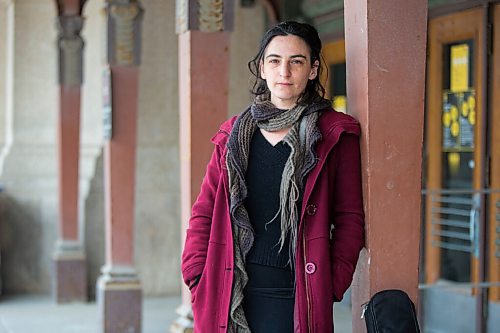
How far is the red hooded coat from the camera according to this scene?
3148 millimetres

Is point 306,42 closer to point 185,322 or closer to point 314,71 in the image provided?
point 314,71

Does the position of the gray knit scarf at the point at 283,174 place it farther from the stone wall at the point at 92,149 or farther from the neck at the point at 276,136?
the stone wall at the point at 92,149

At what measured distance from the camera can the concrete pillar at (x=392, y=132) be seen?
3.30 m

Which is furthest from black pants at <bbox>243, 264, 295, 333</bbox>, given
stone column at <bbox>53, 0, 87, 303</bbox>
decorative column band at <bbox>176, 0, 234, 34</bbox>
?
stone column at <bbox>53, 0, 87, 303</bbox>

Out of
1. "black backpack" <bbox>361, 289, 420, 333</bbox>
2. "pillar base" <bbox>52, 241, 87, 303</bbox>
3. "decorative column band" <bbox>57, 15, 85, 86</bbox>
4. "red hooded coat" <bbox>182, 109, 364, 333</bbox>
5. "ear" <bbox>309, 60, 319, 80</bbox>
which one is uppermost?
"decorative column band" <bbox>57, 15, 85, 86</bbox>

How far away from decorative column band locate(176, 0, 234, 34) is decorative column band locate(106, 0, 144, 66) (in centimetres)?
228

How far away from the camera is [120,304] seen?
8.05 meters

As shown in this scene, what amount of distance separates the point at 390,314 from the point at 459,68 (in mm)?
4563

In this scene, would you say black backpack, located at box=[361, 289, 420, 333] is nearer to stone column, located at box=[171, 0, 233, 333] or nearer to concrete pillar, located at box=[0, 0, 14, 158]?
stone column, located at box=[171, 0, 233, 333]

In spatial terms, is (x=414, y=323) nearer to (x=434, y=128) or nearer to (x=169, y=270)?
(x=434, y=128)

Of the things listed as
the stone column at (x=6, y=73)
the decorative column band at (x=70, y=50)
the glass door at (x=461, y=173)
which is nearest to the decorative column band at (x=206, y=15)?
the glass door at (x=461, y=173)

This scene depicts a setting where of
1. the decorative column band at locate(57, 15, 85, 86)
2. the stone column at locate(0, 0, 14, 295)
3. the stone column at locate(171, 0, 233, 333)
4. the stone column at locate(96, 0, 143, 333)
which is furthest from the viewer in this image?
the stone column at locate(0, 0, 14, 295)

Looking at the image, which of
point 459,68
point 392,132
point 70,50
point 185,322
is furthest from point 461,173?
point 70,50

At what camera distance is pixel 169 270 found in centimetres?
1091
